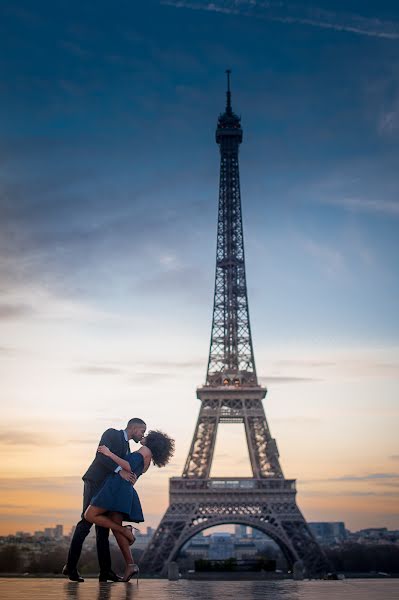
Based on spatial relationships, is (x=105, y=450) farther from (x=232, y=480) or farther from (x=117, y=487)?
(x=232, y=480)

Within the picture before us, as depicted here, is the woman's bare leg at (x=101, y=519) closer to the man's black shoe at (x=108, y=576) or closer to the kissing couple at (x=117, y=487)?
the kissing couple at (x=117, y=487)

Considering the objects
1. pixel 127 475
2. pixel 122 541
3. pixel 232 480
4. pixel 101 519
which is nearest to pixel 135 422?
pixel 127 475

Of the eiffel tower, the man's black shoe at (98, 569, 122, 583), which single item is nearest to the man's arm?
the man's black shoe at (98, 569, 122, 583)

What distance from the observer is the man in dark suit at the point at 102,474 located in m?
12.9

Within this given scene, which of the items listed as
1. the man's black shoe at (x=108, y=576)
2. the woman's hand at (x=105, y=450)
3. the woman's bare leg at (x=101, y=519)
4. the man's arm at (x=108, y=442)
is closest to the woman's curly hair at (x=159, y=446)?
the man's arm at (x=108, y=442)

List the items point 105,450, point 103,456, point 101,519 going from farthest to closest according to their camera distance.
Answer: point 103,456, point 105,450, point 101,519

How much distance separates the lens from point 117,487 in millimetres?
12609

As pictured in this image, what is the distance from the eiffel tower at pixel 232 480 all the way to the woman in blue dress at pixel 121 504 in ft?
184

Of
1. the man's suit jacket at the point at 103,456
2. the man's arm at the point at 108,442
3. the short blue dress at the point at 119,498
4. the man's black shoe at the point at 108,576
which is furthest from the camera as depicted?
the man's black shoe at the point at 108,576

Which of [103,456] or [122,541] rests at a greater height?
[103,456]

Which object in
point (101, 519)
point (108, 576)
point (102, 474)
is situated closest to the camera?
point (101, 519)

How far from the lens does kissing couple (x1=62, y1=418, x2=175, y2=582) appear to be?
41.2 ft

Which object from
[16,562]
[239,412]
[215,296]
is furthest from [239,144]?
[16,562]

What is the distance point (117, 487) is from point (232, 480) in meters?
60.4
